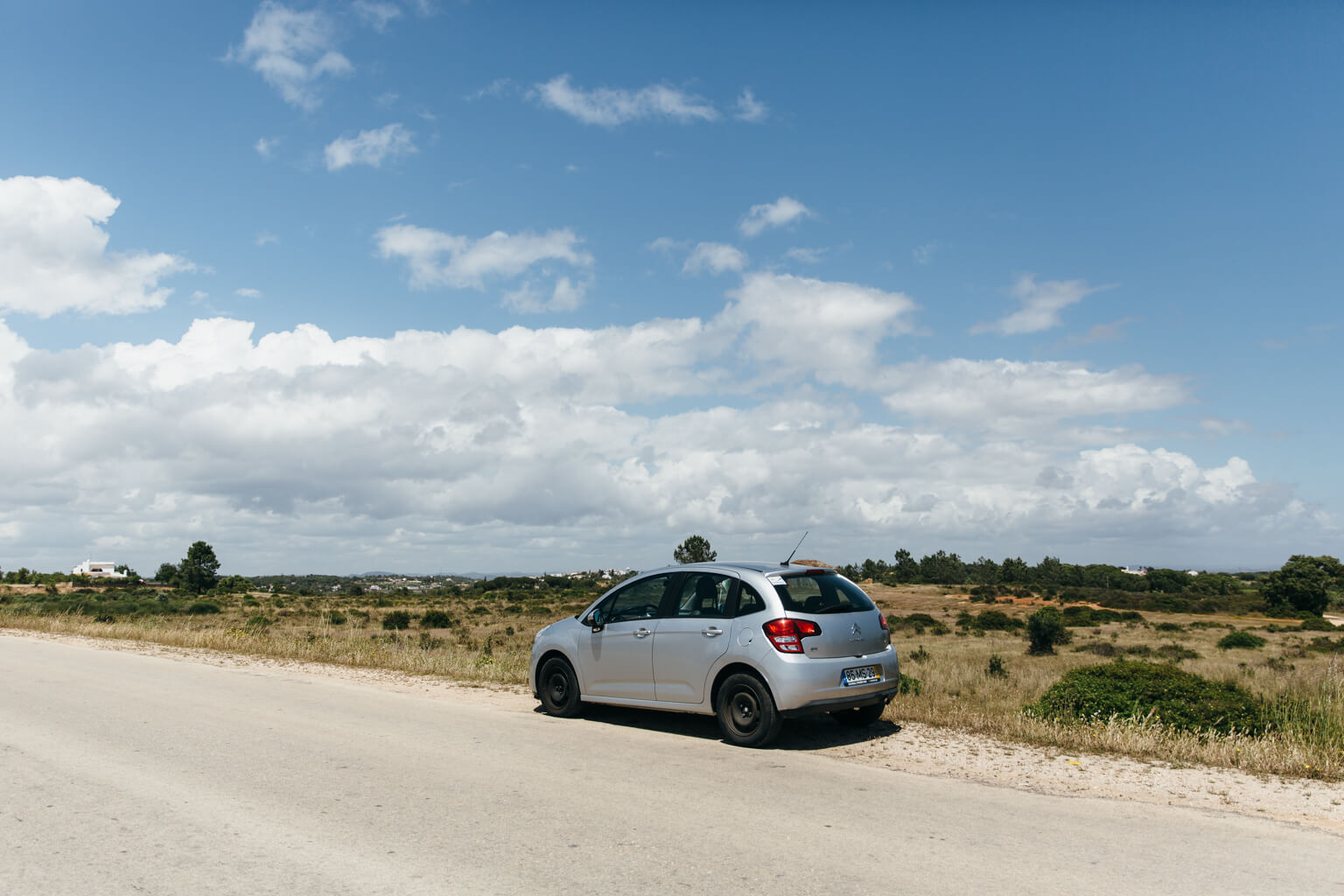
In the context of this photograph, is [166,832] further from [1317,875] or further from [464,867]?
[1317,875]

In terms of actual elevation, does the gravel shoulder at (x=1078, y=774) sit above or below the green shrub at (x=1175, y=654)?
above

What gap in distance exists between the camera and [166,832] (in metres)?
5.56

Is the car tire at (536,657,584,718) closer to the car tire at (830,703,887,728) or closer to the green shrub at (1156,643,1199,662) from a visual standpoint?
the car tire at (830,703,887,728)

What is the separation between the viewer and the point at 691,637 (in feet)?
28.7

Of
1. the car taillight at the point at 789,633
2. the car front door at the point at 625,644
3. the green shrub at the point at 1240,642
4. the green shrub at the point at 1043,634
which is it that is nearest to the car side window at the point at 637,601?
the car front door at the point at 625,644

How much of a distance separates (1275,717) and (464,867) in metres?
8.03

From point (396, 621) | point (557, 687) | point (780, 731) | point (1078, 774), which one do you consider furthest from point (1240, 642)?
point (557, 687)

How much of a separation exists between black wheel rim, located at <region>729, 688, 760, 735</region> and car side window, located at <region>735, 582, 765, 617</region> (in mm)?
747

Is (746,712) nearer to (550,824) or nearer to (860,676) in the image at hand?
(860,676)

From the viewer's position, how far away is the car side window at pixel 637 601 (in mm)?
9406

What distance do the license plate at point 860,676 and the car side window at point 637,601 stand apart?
6.87ft

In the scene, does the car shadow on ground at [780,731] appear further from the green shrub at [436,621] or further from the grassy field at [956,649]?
the green shrub at [436,621]

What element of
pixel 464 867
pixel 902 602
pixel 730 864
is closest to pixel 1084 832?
pixel 730 864

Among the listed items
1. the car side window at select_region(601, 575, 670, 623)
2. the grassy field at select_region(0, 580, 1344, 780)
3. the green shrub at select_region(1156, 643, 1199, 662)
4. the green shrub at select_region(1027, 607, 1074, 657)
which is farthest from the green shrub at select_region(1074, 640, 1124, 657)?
the car side window at select_region(601, 575, 670, 623)
